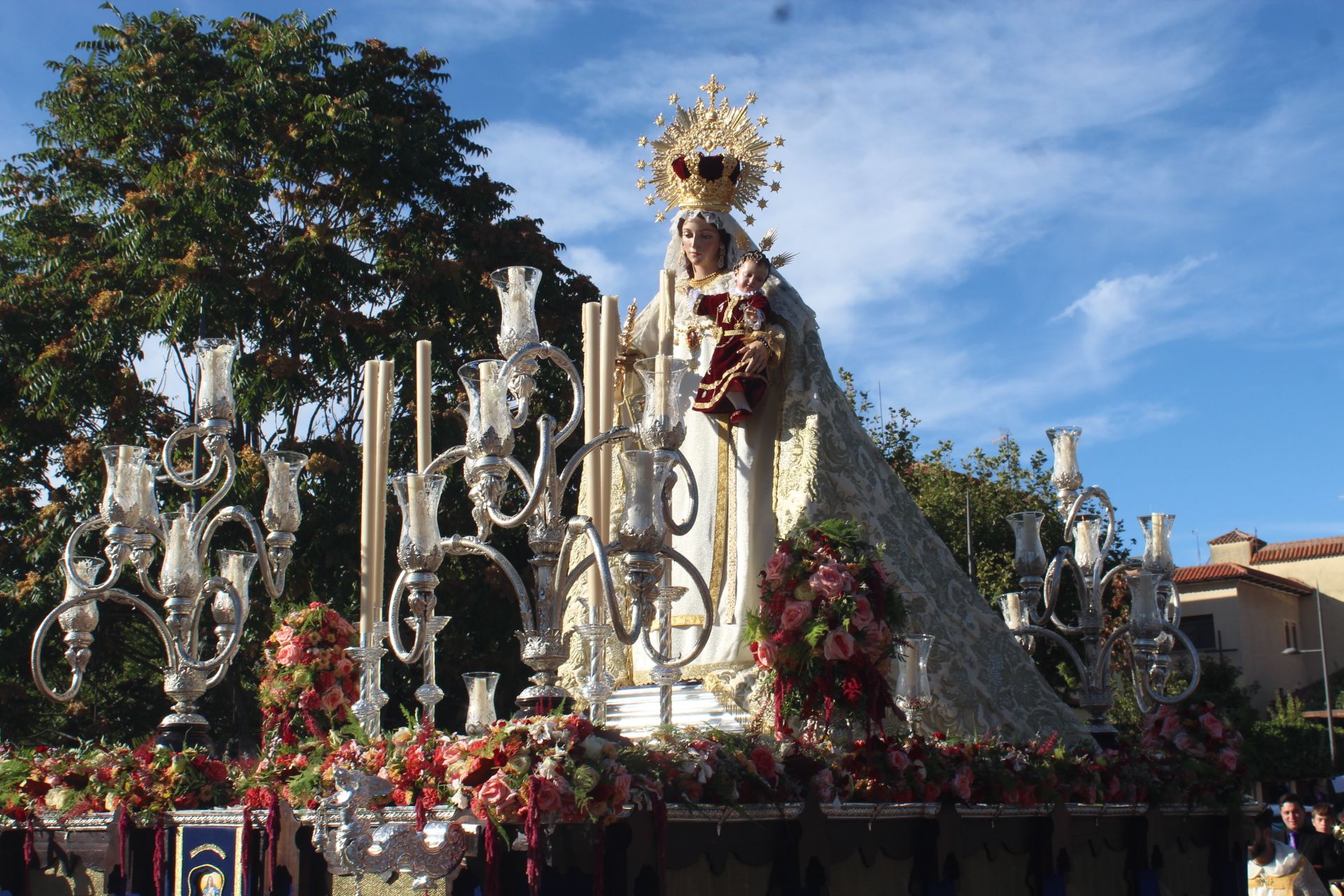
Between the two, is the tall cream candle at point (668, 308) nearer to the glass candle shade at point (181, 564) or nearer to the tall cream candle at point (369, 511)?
the tall cream candle at point (369, 511)

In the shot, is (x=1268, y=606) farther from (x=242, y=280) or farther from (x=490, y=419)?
(x=490, y=419)

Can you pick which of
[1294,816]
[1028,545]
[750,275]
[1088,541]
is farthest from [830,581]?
[1294,816]

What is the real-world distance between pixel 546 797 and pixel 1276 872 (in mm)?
6802

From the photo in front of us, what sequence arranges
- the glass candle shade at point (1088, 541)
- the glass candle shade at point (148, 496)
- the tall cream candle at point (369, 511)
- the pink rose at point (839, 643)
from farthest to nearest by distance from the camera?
the glass candle shade at point (1088, 541), the glass candle shade at point (148, 496), the tall cream candle at point (369, 511), the pink rose at point (839, 643)

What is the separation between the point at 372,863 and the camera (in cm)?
499

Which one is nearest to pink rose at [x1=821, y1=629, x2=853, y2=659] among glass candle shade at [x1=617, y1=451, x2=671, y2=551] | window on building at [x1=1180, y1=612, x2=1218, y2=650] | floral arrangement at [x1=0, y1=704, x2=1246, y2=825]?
floral arrangement at [x1=0, y1=704, x2=1246, y2=825]

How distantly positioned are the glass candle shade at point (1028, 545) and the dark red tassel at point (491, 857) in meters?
5.80

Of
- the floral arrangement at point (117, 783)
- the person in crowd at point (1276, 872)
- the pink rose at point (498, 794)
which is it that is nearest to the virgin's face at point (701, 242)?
the floral arrangement at point (117, 783)

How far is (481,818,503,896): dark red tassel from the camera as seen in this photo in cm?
488

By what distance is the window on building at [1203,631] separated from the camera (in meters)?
36.8

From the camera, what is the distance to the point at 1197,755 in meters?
9.24

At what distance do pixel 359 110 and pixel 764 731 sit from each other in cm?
1091

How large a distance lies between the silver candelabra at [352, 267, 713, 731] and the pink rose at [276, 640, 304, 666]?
6.41 feet

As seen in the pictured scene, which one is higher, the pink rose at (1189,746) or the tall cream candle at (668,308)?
the tall cream candle at (668,308)
